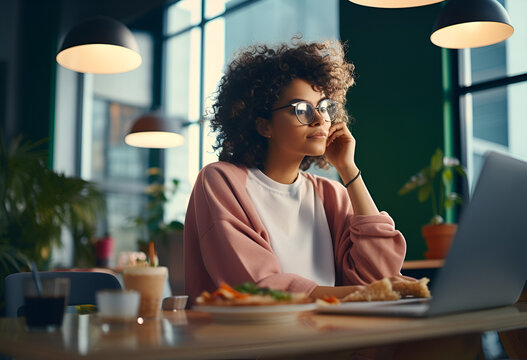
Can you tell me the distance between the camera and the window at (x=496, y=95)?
4199mm

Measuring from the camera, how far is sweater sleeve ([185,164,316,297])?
1.29 metres

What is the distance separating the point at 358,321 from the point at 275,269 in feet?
1.55

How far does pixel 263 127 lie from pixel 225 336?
3.54 feet

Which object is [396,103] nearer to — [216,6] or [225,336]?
[216,6]

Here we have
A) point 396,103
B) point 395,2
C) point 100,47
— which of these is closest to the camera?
point 395,2

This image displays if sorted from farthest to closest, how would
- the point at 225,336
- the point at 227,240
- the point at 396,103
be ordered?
1. the point at 396,103
2. the point at 227,240
3. the point at 225,336

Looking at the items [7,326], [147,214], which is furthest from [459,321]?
[147,214]

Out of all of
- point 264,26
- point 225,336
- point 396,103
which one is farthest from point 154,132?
point 225,336

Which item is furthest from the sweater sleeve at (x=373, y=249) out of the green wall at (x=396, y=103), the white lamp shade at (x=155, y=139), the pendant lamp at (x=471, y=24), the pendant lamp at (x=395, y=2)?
the white lamp shade at (x=155, y=139)

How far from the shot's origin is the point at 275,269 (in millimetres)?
1310

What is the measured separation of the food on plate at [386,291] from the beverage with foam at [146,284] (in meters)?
0.36

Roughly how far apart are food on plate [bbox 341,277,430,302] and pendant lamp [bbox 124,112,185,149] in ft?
12.5

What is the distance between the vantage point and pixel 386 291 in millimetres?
1078

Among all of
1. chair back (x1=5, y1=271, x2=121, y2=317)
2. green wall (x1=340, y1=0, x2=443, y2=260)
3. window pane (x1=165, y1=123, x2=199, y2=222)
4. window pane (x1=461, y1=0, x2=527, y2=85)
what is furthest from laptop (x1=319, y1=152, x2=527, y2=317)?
window pane (x1=165, y1=123, x2=199, y2=222)
